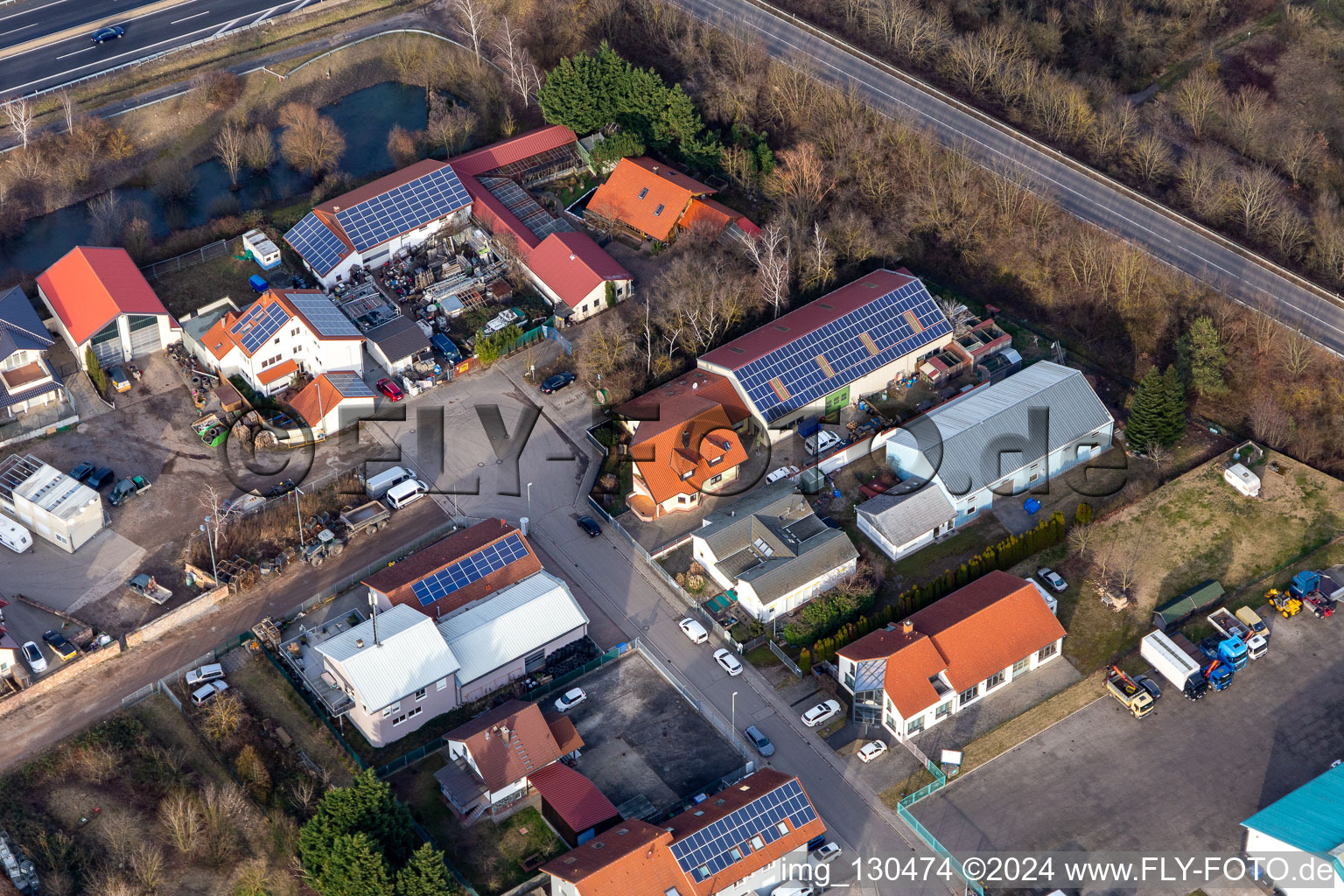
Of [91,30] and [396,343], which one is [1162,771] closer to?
[396,343]

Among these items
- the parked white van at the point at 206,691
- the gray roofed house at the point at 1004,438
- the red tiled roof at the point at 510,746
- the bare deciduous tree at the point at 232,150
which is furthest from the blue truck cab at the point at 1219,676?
the bare deciduous tree at the point at 232,150

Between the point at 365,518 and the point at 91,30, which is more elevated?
the point at 91,30

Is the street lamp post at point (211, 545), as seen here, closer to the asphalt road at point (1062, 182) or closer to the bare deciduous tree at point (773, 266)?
the bare deciduous tree at point (773, 266)

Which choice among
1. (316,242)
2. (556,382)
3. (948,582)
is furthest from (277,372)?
(948,582)

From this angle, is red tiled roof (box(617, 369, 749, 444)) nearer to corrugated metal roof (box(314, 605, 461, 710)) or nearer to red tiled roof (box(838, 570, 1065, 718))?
red tiled roof (box(838, 570, 1065, 718))

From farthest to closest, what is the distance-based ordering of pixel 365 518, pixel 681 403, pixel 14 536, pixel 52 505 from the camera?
pixel 681 403 → pixel 365 518 → pixel 14 536 → pixel 52 505

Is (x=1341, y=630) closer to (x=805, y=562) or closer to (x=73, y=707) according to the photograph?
(x=805, y=562)
